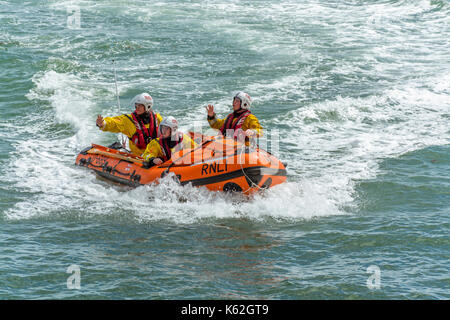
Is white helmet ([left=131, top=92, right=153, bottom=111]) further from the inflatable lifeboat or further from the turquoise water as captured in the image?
the turquoise water

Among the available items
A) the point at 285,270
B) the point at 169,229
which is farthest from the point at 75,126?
the point at 285,270

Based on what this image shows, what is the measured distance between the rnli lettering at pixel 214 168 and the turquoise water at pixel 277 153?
0.36 metres

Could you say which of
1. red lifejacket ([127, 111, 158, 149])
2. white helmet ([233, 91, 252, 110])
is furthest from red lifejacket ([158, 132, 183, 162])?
white helmet ([233, 91, 252, 110])

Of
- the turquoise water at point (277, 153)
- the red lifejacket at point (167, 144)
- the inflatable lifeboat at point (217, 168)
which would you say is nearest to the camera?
the turquoise water at point (277, 153)

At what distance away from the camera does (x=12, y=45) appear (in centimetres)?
1878

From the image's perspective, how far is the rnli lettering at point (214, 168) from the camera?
8.25 metres

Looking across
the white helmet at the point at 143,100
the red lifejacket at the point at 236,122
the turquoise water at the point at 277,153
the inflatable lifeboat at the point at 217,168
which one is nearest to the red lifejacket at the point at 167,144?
the inflatable lifeboat at the point at 217,168

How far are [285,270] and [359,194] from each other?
2.81 metres

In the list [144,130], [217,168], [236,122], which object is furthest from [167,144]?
[236,122]

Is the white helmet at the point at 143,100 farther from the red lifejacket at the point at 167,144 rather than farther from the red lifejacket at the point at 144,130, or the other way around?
the red lifejacket at the point at 167,144

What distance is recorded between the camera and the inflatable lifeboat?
8164 mm

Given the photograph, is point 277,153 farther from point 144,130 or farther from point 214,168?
point 214,168

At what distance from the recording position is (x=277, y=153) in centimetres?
1116
